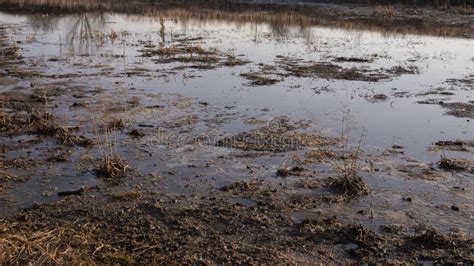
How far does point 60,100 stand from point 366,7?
88.0 ft

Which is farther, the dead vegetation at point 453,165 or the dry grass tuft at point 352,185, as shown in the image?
the dead vegetation at point 453,165

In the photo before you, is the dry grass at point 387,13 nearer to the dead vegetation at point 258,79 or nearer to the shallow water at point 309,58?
→ the shallow water at point 309,58

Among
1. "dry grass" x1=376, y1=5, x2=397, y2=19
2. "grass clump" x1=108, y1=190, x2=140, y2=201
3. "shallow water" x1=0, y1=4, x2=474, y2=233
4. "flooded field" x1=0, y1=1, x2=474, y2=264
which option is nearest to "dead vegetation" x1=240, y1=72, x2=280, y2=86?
"flooded field" x1=0, y1=1, x2=474, y2=264

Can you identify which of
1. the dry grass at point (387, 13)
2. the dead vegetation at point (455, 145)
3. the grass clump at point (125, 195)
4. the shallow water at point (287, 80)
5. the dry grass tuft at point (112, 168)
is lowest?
the grass clump at point (125, 195)

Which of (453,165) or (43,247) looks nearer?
(43,247)

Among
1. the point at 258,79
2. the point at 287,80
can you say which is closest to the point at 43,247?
the point at 258,79

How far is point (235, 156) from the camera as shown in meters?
8.06

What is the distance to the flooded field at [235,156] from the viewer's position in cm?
545

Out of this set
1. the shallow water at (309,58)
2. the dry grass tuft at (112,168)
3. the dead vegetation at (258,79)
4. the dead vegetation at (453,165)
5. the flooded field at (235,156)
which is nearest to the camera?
the flooded field at (235,156)

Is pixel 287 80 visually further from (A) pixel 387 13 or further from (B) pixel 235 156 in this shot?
(A) pixel 387 13

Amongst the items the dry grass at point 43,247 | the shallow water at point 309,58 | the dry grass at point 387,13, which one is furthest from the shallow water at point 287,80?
the dry grass at point 387,13

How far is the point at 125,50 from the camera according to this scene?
1812cm

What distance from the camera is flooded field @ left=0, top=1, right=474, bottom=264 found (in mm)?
5449

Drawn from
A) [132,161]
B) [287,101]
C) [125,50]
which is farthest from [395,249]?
[125,50]
